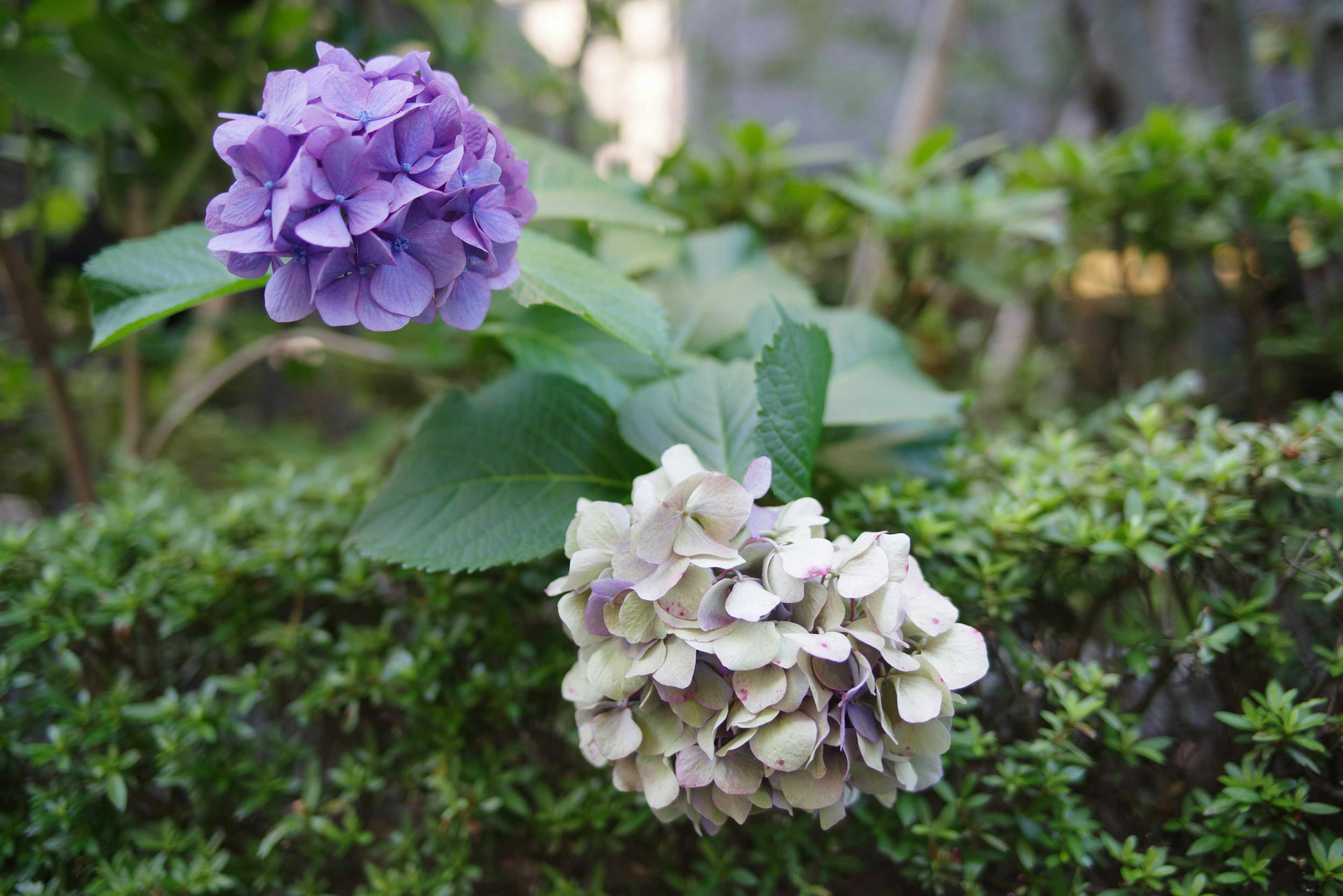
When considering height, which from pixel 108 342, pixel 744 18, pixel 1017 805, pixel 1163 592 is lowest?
pixel 1017 805

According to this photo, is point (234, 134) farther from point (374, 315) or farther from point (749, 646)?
point (749, 646)

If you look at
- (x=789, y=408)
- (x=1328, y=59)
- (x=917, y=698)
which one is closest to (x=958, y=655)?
(x=917, y=698)

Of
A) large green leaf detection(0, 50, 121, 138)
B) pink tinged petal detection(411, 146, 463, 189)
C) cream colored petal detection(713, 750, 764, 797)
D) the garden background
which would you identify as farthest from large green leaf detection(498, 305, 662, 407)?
large green leaf detection(0, 50, 121, 138)

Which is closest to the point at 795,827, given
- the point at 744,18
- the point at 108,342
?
the point at 108,342

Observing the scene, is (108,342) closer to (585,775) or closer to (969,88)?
(585,775)

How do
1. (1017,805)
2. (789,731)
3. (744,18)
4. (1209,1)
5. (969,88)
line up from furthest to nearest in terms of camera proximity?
1. (744,18)
2. (969,88)
3. (1209,1)
4. (1017,805)
5. (789,731)

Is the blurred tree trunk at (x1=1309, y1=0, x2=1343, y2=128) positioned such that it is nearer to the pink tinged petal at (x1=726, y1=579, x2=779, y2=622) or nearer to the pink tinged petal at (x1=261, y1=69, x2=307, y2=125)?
the pink tinged petal at (x1=726, y1=579, x2=779, y2=622)

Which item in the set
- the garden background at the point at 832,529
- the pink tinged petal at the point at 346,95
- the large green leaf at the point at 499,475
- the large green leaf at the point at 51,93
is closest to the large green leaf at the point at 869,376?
the garden background at the point at 832,529
